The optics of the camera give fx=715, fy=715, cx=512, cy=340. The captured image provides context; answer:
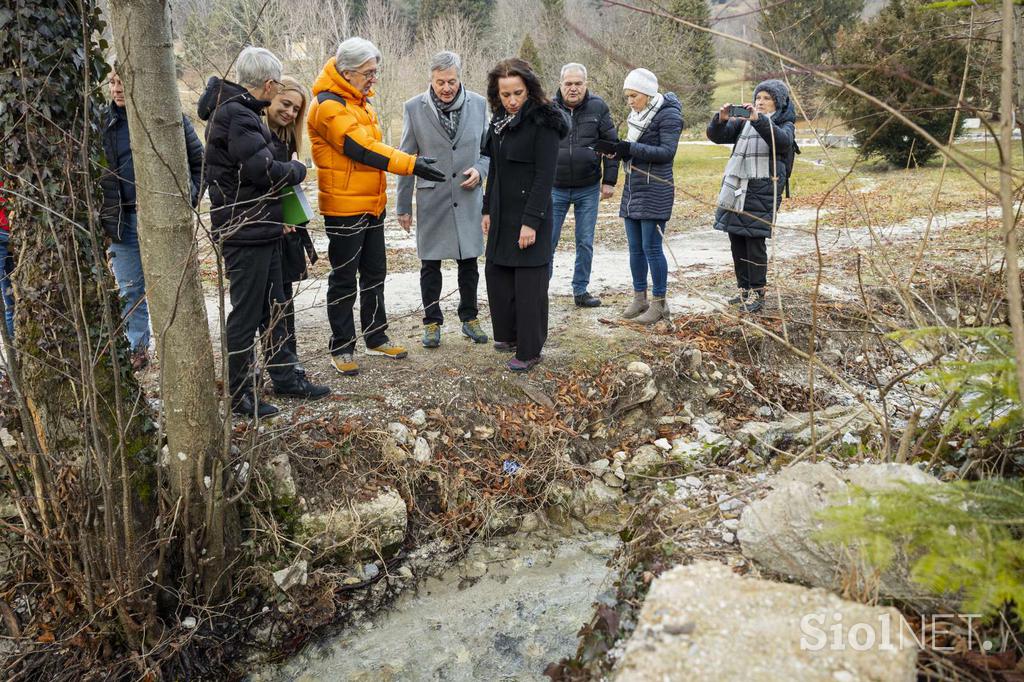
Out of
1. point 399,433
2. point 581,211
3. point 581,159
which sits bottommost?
point 399,433

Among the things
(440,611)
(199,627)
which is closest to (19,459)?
(199,627)

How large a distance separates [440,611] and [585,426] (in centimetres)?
161

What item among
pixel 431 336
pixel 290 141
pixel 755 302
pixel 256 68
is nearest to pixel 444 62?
pixel 290 141

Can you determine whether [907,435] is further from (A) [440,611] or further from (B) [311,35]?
(B) [311,35]

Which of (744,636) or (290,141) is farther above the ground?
(290,141)

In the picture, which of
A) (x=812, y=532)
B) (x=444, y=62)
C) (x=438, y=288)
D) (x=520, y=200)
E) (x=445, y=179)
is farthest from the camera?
(x=438, y=288)

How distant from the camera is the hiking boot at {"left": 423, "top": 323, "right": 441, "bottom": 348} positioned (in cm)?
522

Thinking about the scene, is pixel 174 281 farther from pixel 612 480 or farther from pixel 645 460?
pixel 645 460

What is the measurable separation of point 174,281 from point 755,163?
4.20 m

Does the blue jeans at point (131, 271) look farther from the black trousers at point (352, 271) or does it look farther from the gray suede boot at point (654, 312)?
the gray suede boot at point (654, 312)

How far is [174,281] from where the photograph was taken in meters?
3.04

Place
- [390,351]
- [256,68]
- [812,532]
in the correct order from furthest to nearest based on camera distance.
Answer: [390,351]
[256,68]
[812,532]

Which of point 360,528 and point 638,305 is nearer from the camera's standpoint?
point 360,528

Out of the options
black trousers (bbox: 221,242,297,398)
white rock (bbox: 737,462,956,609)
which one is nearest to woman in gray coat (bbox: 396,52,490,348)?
black trousers (bbox: 221,242,297,398)
